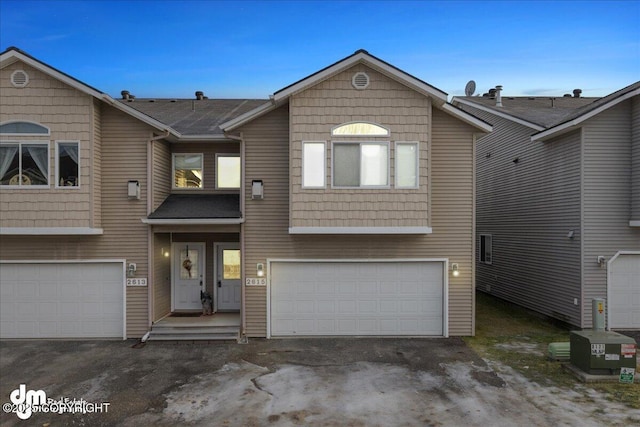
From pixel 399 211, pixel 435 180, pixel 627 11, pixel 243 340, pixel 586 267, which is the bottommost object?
pixel 243 340

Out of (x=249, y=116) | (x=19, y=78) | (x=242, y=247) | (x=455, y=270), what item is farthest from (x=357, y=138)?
(x=19, y=78)

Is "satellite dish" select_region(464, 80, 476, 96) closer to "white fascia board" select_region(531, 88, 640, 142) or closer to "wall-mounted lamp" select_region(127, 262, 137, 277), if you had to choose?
"white fascia board" select_region(531, 88, 640, 142)

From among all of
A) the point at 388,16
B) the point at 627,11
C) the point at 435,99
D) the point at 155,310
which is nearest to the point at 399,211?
the point at 435,99

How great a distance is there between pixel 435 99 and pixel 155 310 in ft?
31.3

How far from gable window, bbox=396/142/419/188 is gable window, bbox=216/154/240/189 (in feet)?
16.1

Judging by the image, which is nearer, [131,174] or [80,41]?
[131,174]

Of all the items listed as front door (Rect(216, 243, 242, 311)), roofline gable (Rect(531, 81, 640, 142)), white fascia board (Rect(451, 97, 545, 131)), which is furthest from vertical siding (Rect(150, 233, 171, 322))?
white fascia board (Rect(451, 97, 545, 131))

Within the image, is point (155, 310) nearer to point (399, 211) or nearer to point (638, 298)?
point (399, 211)

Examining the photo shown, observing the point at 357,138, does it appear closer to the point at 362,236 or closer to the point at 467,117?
the point at 362,236

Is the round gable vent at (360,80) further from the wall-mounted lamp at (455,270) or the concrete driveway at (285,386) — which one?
the concrete driveway at (285,386)

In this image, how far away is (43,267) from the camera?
1009 centimetres

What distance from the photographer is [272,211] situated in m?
10.1

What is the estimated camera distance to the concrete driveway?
233 inches

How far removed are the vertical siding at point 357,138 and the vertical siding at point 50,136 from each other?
5.38 metres
